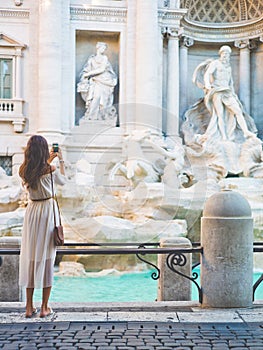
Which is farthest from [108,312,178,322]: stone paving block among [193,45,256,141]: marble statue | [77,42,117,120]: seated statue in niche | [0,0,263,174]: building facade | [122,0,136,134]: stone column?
[77,42,117,120]: seated statue in niche

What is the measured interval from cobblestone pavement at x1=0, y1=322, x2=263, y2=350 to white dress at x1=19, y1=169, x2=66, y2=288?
45 cm

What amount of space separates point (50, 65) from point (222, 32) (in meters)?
7.20

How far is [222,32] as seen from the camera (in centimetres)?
2189

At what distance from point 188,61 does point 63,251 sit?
1749 centimetres

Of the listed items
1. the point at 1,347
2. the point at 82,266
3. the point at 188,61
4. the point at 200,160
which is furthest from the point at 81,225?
the point at 188,61

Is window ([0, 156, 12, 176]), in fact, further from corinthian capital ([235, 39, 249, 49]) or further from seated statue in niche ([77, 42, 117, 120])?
corinthian capital ([235, 39, 249, 49])

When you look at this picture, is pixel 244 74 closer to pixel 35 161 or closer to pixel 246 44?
pixel 246 44

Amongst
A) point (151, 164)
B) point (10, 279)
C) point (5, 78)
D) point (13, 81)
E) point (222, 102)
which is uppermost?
point (5, 78)

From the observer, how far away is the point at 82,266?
37.4ft

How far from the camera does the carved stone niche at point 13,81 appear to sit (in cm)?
1916

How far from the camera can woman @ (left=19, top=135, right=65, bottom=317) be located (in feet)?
17.7

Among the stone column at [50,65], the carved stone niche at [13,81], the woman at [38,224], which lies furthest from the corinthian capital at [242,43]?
the woman at [38,224]

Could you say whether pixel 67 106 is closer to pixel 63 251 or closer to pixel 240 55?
pixel 240 55

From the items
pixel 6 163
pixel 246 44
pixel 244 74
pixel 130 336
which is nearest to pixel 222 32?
pixel 246 44
